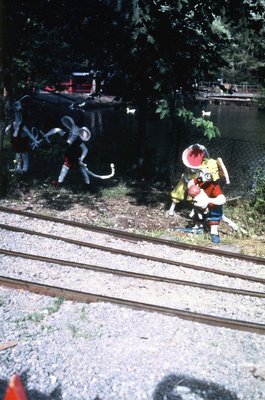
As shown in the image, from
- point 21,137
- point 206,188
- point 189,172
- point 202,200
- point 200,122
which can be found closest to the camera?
point 202,200

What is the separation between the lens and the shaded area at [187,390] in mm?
3734

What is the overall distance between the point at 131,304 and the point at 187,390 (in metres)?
1.48

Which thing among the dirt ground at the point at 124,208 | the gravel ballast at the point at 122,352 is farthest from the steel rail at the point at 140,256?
the dirt ground at the point at 124,208

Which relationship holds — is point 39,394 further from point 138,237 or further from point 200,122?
point 200,122

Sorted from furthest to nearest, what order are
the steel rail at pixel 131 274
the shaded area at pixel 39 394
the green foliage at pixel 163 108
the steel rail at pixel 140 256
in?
the green foliage at pixel 163 108, the steel rail at pixel 140 256, the steel rail at pixel 131 274, the shaded area at pixel 39 394

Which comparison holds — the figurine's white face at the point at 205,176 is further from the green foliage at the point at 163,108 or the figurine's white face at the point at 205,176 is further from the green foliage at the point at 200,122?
the green foliage at the point at 163,108

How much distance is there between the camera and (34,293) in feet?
17.7

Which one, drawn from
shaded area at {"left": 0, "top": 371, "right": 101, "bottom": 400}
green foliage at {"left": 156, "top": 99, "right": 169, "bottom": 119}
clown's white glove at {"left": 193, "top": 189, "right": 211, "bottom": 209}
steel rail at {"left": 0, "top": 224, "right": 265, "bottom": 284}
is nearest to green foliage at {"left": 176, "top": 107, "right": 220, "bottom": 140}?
green foliage at {"left": 156, "top": 99, "right": 169, "bottom": 119}

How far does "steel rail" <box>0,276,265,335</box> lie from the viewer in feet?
15.8

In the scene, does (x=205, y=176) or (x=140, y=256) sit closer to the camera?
(x=140, y=256)

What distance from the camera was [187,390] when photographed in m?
3.81

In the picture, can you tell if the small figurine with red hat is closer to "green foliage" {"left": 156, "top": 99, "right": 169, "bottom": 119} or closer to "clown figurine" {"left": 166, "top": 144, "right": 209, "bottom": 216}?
"clown figurine" {"left": 166, "top": 144, "right": 209, "bottom": 216}

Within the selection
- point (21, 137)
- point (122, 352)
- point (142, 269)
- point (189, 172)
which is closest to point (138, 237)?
point (142, 269)

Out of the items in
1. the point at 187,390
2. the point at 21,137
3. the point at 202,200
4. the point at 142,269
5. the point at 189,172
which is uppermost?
the point at 21,137
